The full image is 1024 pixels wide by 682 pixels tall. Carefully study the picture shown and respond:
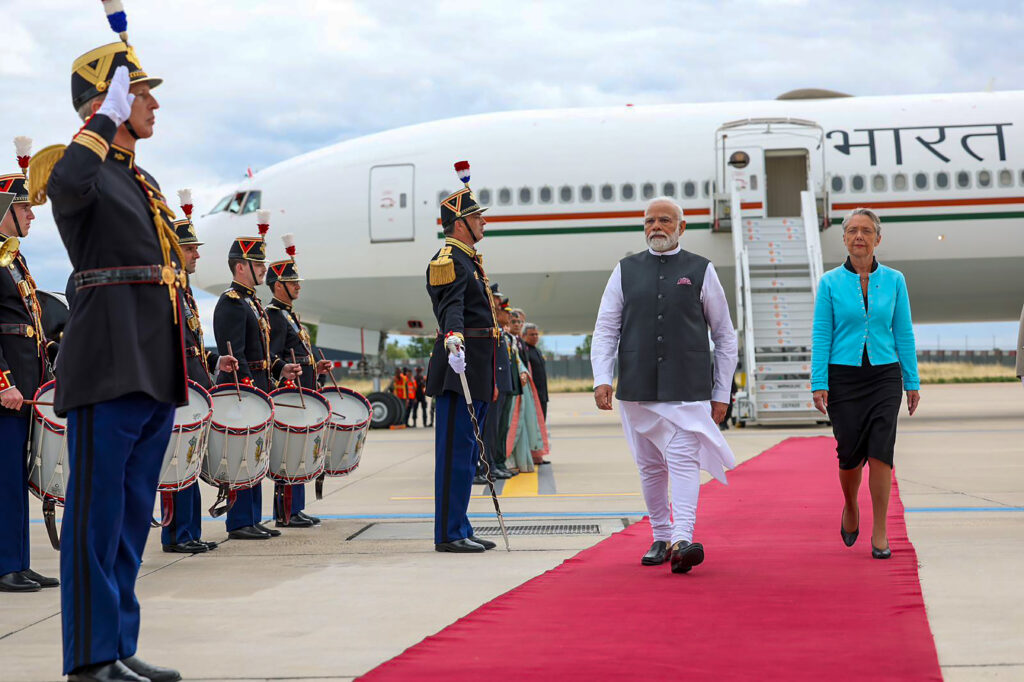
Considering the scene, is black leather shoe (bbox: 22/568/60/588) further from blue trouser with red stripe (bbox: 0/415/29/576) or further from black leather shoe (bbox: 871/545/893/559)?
black leather shoe (bbox: 871/545/893/559)

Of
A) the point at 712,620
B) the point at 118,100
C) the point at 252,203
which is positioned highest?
the point at 252,203

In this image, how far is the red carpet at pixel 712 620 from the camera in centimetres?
307

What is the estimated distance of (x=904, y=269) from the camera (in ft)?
49.2

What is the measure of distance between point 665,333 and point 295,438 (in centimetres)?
228

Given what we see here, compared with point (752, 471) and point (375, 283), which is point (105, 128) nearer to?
point (752, 471)

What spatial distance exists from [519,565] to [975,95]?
13006mm

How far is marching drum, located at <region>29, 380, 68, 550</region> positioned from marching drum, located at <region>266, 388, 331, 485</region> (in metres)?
1.51

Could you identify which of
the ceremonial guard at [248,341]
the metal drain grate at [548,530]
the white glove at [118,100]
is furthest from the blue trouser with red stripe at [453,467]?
the white glove at [118,100]

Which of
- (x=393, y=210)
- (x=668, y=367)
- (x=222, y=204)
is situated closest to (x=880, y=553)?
(x=668, y=367)

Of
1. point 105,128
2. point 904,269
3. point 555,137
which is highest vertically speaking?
point 555,137

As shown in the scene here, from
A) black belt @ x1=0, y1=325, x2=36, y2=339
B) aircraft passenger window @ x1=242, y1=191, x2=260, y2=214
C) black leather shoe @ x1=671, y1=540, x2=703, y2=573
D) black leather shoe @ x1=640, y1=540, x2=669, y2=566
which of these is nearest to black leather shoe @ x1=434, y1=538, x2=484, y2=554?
black leather shoe @ x1=640, y1=540, x2=669, y2=566

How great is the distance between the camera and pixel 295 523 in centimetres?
659

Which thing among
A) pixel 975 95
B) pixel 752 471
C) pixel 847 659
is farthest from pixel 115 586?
pixel 975 95

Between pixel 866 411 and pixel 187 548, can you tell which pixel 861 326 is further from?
pixel 187 548
